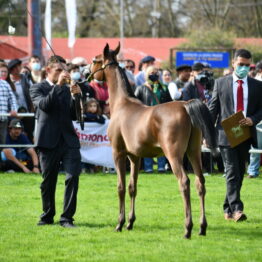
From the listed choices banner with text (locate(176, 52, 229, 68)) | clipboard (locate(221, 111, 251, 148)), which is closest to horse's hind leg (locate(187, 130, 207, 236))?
clipboard (locate(221, 111, 251, 148))

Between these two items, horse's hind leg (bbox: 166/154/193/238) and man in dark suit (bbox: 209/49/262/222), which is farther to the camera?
man in dark suit (bbox: 209/49/262/222)

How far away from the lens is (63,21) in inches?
2012

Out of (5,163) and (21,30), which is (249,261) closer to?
(5,163)

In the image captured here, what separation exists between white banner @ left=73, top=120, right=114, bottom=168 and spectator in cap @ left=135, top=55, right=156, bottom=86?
2.57m

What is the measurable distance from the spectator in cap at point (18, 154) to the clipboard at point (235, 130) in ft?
21.7

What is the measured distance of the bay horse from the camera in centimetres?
862

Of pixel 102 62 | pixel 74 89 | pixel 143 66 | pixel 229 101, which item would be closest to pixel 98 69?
pixel 102 62

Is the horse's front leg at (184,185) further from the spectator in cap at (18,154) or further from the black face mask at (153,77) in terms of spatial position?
the spectator in cap at (18,154)

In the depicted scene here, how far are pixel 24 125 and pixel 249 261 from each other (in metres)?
9.59

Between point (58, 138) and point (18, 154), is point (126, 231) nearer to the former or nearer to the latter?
point (58, 138)

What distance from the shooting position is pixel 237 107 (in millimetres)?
10023

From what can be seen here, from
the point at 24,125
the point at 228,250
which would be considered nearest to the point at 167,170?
the point at 24,125

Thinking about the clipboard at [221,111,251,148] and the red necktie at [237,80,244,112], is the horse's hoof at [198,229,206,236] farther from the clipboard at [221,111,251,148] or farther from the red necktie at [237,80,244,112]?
the red necktie at [237,80,244,112]

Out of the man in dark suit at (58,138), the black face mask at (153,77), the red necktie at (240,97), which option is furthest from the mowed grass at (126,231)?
the black face mask at (153,77)
